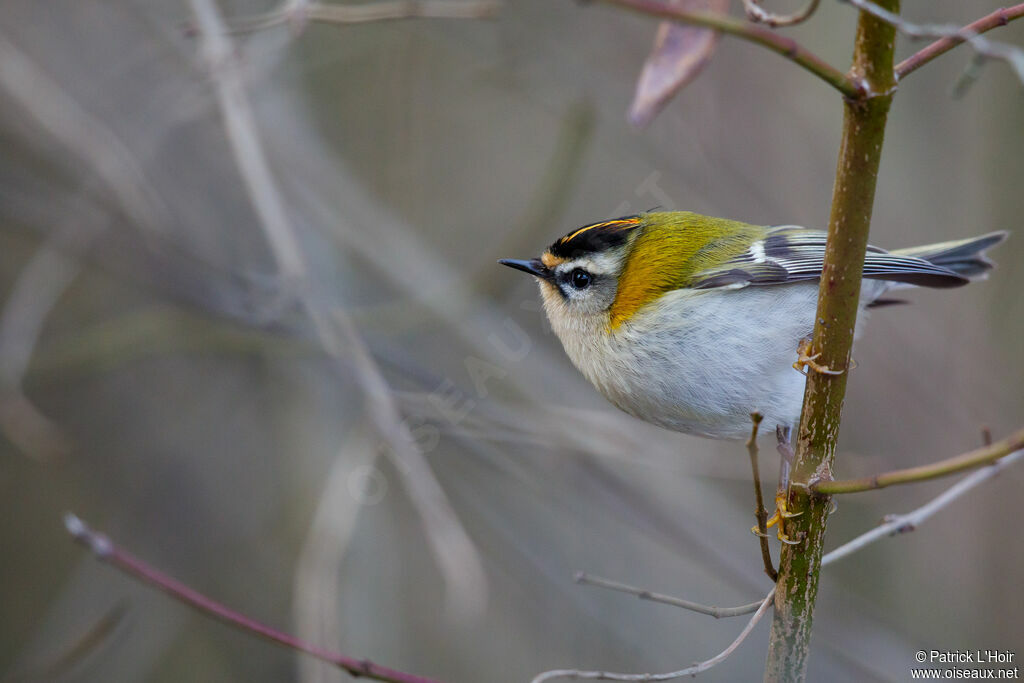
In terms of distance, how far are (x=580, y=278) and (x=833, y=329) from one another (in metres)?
1.05

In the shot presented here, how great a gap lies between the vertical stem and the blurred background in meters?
1.32

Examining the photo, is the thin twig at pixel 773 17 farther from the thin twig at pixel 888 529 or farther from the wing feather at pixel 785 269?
the wing feather at pixel 785 269

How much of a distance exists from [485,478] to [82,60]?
266cm

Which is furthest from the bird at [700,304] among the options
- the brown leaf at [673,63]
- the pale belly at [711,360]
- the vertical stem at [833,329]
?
the brown leaf at [673,63]

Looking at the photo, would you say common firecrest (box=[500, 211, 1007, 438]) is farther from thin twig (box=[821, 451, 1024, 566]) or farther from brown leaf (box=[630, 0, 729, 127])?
brown leaf (box=[630, 0, 729, 127])

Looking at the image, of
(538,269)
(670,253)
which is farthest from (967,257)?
(538,269)

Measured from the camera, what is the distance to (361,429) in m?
3.10

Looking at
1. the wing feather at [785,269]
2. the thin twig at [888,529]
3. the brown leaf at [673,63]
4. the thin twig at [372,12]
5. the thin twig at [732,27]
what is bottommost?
the thin twig at [888,529]

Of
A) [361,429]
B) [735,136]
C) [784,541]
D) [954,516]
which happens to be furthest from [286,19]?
[954,516]

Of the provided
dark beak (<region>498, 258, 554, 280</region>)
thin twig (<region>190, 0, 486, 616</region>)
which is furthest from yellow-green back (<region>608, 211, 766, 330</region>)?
thin twig (<region>190, 0, 486, 616</region>)

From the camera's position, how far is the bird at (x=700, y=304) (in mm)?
2029

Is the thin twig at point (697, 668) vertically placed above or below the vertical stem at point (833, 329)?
below

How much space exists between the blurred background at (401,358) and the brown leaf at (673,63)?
53.2 inches

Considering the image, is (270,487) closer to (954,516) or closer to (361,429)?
(361,429)
